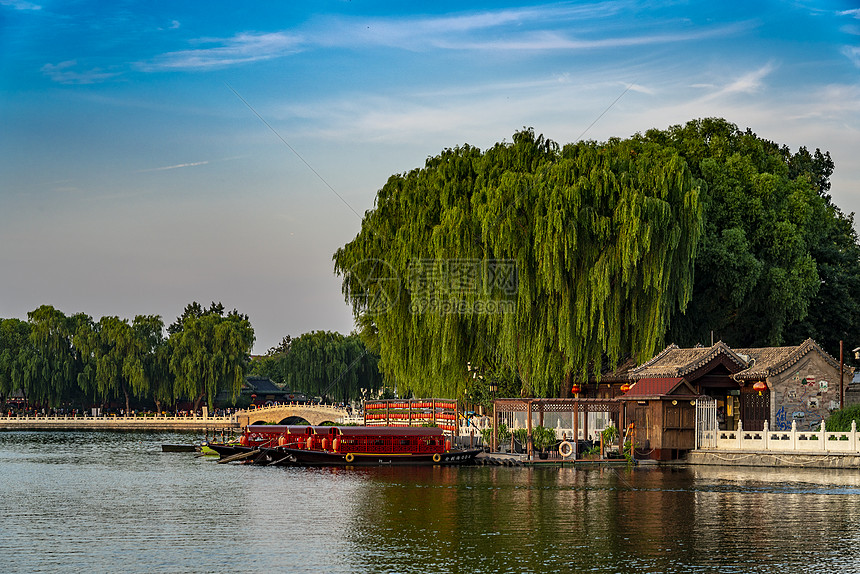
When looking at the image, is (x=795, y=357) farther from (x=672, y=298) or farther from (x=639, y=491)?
(x=639, y=491)

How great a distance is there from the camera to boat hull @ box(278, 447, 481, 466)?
4206 cm

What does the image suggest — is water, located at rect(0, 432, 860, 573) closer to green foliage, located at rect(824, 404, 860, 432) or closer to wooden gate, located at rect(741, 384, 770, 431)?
green foliage, located at rect(824, 404, 860, 432)

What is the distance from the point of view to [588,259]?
42594mm

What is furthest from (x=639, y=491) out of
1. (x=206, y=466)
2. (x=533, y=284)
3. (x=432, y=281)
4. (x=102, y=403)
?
(x=102, y=403)

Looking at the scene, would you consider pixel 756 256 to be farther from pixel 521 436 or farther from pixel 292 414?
pixel 292 414

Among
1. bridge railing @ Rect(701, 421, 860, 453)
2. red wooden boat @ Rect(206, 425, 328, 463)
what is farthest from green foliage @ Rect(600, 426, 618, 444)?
red wooden boat @ Rect(206, 425, 328, 463)

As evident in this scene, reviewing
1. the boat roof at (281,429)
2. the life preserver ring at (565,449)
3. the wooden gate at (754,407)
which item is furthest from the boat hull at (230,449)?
the wooden gate at (754,407)

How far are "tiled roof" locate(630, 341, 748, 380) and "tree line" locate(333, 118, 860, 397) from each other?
89 cm

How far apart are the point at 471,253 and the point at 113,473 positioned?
16657 millimetres

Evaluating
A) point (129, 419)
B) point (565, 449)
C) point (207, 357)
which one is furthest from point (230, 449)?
point (129, 419)

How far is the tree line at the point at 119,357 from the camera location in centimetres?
9569

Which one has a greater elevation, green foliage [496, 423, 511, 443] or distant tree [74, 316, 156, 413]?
distant tree [74, 316, 156, 413]

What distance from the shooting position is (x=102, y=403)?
111 m

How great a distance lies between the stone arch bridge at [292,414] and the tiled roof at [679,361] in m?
47.3
